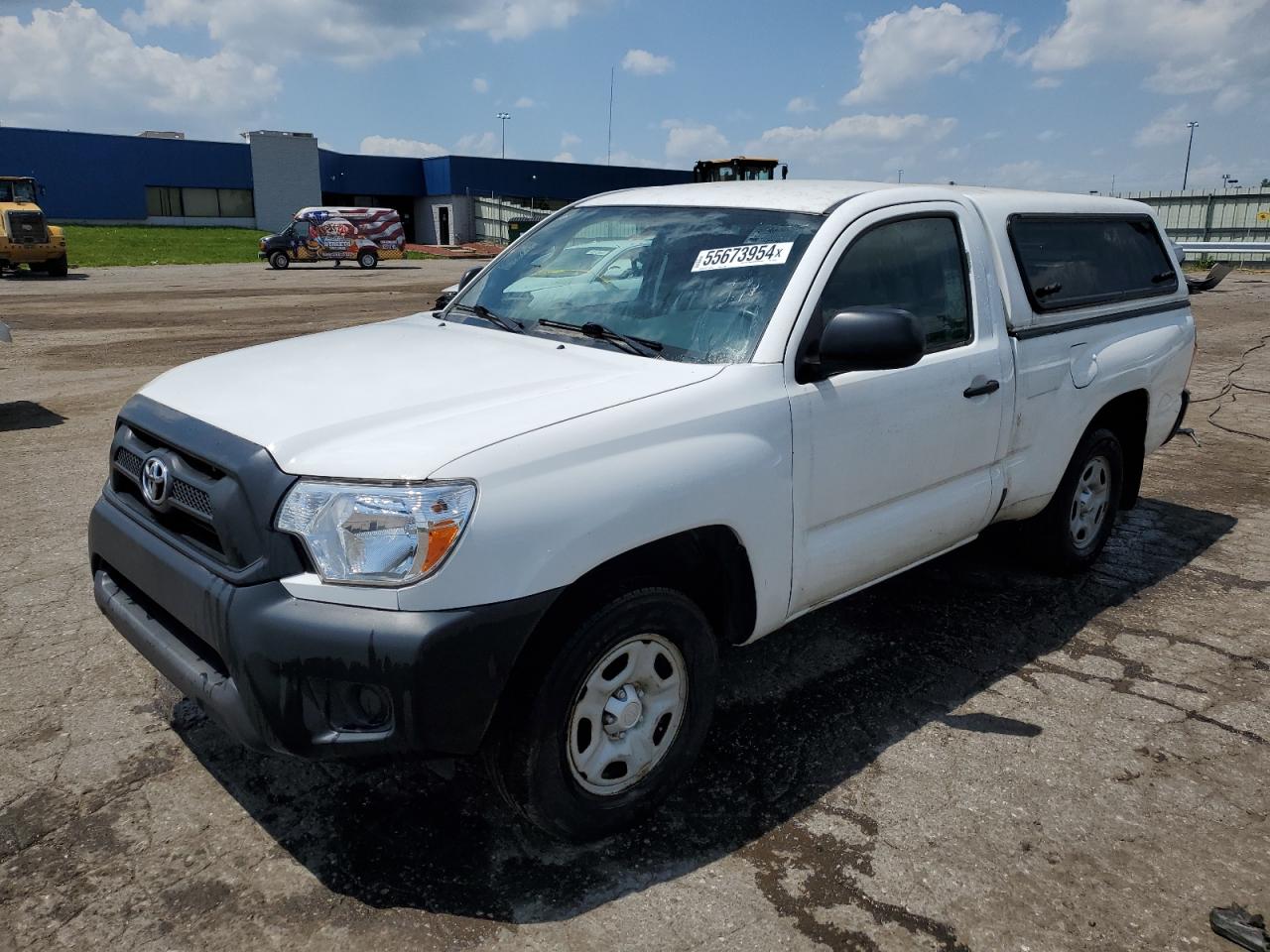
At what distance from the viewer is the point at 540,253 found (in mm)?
4227

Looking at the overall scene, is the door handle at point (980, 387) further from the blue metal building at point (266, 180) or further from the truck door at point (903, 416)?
the blue metal building at point (266, 180)

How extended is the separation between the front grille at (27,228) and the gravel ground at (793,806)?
92.1ft

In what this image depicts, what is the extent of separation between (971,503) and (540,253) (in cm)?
204

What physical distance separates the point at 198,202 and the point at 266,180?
3.91 meters

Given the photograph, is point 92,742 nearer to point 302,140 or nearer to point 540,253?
point 540,253

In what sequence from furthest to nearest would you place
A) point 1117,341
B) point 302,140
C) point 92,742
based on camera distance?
point 302,140 < point 1117,341 < point 92,742

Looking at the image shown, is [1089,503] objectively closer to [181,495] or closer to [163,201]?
[181,495]

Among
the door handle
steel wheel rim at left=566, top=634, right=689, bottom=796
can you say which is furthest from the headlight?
the door handle

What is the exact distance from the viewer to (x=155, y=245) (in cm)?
4400

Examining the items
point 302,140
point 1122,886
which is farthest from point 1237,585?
point 302,140

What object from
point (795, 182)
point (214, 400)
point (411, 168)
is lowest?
point (214, 400)

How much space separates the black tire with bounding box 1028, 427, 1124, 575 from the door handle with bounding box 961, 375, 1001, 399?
0.97m

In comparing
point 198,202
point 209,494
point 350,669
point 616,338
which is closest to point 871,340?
point 616,338

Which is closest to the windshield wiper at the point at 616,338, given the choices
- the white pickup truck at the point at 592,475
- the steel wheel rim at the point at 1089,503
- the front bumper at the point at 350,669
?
the white pickup truck at the point at 592,475
